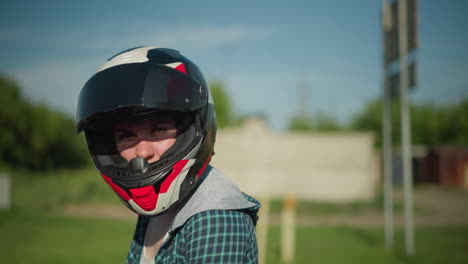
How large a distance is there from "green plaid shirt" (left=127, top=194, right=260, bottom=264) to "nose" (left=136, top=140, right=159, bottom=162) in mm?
284

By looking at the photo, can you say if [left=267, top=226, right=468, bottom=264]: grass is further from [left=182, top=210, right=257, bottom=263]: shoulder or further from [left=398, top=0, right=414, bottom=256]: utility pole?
[left=182, top=210, right=257, bottom=263]: shoulder

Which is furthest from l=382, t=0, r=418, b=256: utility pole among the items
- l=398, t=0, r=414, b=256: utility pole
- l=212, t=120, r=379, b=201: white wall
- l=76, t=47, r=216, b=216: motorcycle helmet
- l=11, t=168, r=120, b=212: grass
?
l=212, t=120, r=379, b=201: white wall

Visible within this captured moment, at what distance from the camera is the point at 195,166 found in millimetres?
1548

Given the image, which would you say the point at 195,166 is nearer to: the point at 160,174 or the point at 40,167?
the point at 160,174

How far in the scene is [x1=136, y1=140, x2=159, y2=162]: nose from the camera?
1.49m

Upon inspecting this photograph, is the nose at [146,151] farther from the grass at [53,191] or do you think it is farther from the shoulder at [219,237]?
the grass at [53,191]

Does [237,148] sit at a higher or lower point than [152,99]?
lower

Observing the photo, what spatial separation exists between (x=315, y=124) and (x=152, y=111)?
71685 mm

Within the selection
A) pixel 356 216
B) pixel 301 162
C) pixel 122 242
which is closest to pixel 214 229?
pixel 122 242

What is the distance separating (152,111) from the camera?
1.49 metres

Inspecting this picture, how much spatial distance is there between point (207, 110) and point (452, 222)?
15680 millimetres

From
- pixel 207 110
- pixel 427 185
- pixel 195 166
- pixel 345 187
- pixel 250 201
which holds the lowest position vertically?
pixel 427 185

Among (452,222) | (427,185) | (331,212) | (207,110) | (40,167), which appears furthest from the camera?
(427,185)

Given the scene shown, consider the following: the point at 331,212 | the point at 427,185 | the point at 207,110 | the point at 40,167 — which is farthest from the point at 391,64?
the point at 427,185
